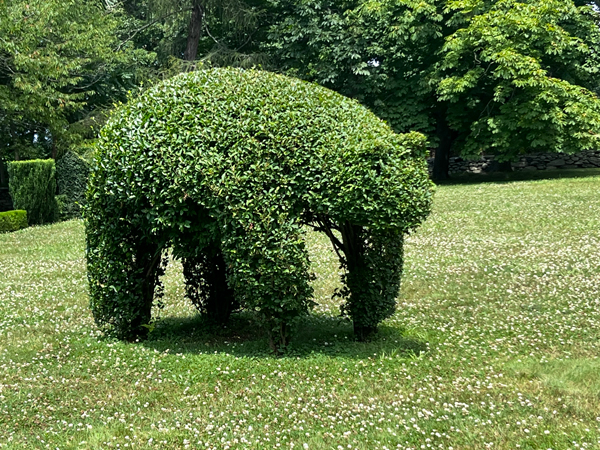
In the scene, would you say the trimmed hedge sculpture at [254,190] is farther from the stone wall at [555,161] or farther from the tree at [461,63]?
the stone wall at [555,161]

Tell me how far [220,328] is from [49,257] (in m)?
8.95

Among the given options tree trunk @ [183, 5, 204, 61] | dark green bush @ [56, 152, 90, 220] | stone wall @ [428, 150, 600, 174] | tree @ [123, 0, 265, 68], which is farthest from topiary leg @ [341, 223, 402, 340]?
stone wall @ [428, 150, 600, 174]

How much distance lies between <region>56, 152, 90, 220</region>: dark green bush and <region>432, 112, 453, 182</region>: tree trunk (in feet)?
66.5

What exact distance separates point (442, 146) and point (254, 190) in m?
30.0

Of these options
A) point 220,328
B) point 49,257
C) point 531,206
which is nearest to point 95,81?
point 49,257

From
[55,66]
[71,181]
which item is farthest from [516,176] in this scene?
[55,66]

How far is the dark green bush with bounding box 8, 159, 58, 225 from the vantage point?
22953 mm

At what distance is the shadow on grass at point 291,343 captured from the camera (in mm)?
6801

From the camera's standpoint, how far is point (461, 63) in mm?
30516

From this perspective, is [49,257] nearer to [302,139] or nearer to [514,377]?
[302,139]

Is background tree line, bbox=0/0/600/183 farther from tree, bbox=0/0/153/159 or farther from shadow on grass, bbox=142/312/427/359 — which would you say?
shadow on grass, bbox=142/312/427/359

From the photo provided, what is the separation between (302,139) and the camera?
626 centimetres

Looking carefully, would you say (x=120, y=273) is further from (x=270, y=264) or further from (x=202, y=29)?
(x=202, y=29)

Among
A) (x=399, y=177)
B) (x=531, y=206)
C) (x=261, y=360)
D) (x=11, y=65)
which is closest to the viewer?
(x=399, y=177)
